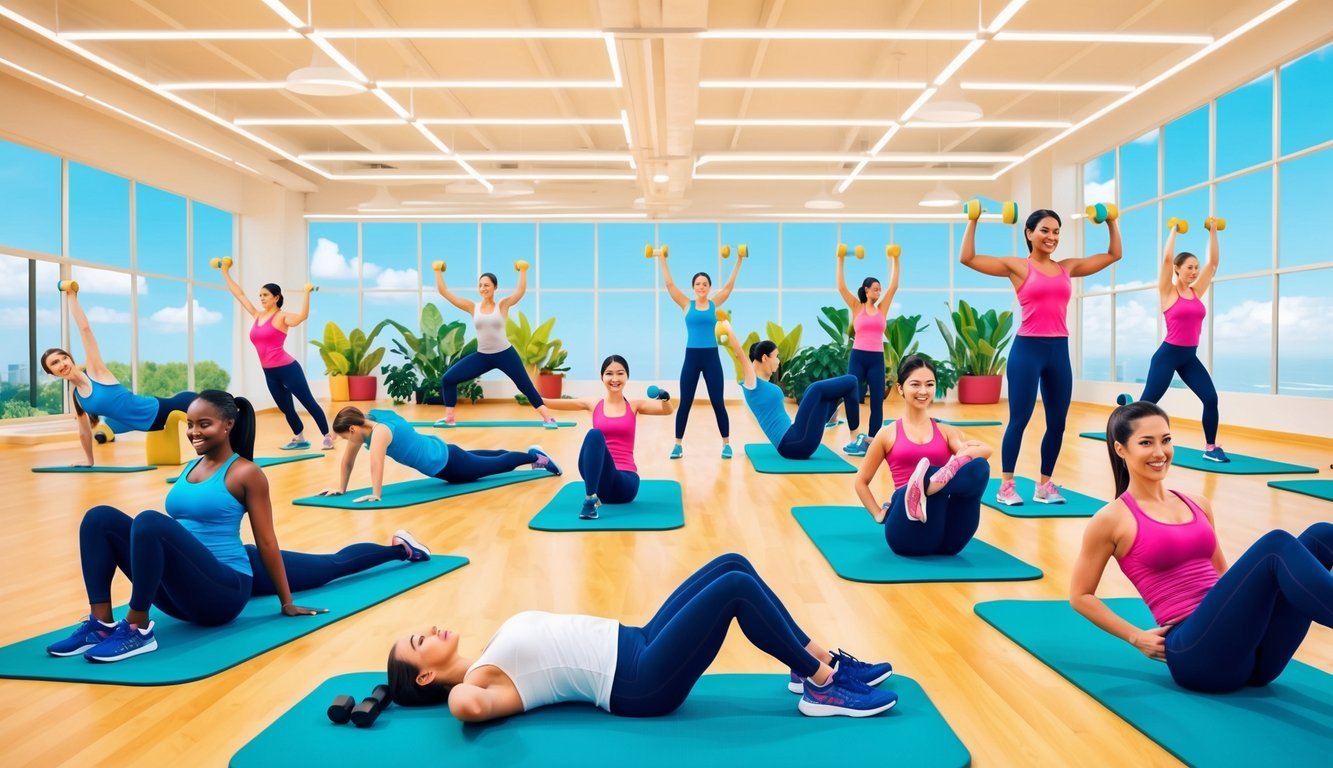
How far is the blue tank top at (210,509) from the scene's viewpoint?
2365mm

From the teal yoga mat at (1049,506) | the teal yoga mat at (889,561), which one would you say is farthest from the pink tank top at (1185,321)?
the teal yoga mat at (889,561)

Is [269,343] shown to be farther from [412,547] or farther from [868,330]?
[868,330]

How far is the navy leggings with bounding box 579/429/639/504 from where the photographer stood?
397 centimetres

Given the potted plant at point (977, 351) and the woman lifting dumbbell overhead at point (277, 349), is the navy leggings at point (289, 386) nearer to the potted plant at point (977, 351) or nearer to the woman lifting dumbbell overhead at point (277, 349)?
the woman lifting dumbbell overhead at point (277, 349)

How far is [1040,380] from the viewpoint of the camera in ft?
13.8

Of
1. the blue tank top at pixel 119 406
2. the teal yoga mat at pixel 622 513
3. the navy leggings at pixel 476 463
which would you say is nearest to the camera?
the teal yoga mat at pixel 622 513

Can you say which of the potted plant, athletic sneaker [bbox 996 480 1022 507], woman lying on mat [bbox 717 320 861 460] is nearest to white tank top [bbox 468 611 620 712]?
athletic sneaker [bbox 996 480 1022 507]

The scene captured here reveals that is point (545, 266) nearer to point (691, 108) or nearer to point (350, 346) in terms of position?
point (350, 346)

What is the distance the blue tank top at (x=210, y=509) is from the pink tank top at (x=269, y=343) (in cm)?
443

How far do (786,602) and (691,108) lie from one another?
593 cm

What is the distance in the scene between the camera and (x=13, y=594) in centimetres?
289

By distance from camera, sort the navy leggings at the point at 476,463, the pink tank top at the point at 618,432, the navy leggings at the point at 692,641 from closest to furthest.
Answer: the navy leggings at the point at 692,641 → the pink tank top at the point at 618,432 → the navy leggings at the point at 476,463

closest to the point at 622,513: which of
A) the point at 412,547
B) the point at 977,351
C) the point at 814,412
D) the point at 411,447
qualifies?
Answer: the point at 412,547

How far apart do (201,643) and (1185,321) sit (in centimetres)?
573
